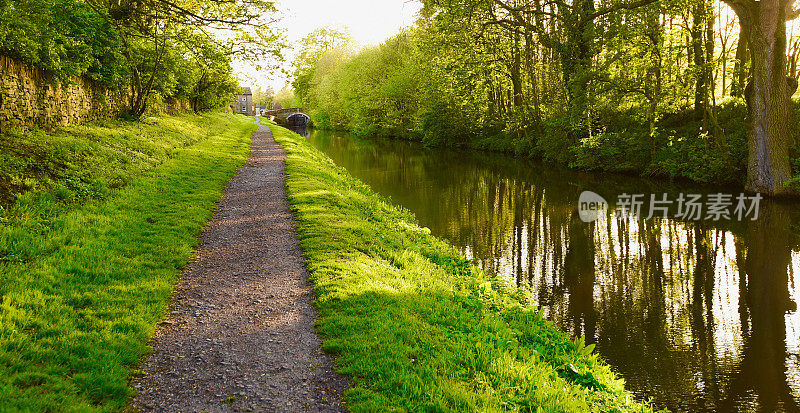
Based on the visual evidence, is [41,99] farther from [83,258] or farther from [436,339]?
[436,339]

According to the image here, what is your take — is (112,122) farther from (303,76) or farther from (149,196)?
(303,76)

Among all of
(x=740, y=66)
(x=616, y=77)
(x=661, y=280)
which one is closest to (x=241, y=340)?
(x=661, y=280)

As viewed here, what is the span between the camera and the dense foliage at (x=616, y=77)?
17.9m

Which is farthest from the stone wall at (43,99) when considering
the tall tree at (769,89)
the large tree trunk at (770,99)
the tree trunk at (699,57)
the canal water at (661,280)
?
the large tree trunk at (770,99)

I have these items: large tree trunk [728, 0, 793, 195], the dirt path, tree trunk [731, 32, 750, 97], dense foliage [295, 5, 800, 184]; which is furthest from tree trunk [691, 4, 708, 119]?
the dirt path

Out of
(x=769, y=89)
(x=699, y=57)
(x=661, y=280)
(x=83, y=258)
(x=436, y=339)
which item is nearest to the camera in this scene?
→ (x=436, y=339)

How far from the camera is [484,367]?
15.3ft

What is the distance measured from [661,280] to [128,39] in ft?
66.2

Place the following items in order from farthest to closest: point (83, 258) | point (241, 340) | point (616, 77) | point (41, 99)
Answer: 1. point (616, 77)
2. point (41, 99)
3. point (83, 258)
4. point (241, 340)

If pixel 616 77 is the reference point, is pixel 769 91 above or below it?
below

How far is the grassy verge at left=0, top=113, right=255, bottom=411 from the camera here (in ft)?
13.2

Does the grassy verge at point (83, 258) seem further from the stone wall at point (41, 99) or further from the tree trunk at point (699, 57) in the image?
the tree trunk at point (699, 57)

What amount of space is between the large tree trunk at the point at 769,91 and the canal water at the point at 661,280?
1.15 metres

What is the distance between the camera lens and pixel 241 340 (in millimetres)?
4961
